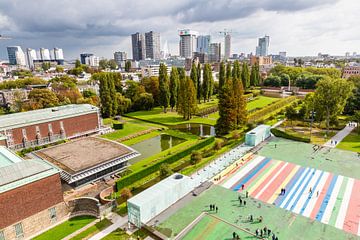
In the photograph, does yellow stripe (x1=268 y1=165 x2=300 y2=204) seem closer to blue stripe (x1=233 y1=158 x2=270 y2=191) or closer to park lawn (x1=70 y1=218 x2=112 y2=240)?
blue stripe (x1=233 y1=158 x2=270 y2=191)

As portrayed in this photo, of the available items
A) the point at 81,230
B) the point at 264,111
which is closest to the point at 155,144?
the point at 81,230

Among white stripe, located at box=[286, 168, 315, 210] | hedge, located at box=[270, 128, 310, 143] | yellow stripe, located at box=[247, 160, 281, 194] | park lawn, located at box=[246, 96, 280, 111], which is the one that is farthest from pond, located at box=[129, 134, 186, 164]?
park lawn, located at box=[246, 96, 280, 111]

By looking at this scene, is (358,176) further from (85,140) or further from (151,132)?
(85,140)

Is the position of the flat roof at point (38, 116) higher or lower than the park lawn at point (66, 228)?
higher

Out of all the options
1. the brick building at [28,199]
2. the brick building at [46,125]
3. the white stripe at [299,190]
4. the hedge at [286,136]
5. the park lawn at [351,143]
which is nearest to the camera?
the brick building at [28,199]

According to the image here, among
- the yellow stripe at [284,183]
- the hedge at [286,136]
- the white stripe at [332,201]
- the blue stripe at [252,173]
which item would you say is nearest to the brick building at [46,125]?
the blue stripe at [252,173]

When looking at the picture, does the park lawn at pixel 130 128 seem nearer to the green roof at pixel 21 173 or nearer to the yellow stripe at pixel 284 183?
the green roof at pixel 21 173
